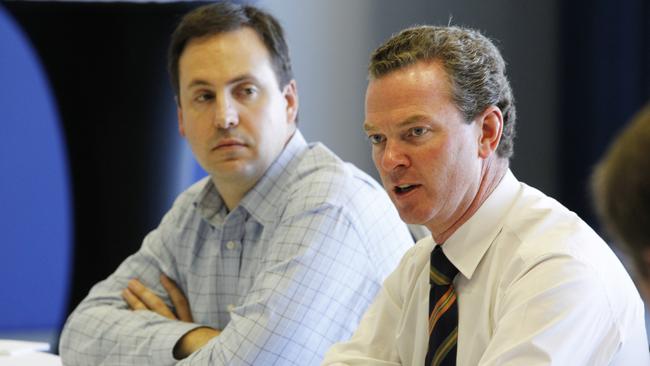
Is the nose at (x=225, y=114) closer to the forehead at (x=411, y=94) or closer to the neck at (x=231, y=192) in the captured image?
the neck at (x=231, y=192)

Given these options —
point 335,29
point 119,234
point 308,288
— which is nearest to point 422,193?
point 308,288

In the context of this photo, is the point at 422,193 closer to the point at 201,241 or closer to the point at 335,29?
the point at 201,241

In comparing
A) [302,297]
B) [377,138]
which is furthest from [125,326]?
[377,138]

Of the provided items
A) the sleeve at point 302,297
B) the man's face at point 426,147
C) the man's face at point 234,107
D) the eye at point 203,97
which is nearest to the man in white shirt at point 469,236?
the man's face at point 426,147

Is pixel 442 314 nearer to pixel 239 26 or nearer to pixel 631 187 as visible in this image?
pixel 631 187

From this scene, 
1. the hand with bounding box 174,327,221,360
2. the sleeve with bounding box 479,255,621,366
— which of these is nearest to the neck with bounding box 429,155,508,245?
the sleeve with bounding box 479,255,621,366

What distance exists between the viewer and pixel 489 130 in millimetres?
1724

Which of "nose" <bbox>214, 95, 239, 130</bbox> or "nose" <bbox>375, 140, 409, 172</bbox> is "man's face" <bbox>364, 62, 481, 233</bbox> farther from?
"nose" <bbox>214, 95, 239, 130</bbox>

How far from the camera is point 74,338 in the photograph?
2406 mm

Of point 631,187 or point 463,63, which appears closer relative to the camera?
point 631,187

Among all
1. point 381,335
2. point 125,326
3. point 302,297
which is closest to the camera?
point 381,335

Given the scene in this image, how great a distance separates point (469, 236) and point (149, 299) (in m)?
1.04

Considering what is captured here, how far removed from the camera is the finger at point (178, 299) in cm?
243

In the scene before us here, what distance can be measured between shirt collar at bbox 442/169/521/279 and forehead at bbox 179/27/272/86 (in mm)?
927
